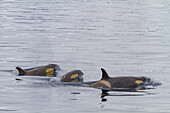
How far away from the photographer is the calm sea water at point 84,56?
20578mm

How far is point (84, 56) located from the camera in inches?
1302

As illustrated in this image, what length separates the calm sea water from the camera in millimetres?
20578

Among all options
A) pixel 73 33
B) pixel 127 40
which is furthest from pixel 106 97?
pixel 73 33

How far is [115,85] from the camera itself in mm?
23188

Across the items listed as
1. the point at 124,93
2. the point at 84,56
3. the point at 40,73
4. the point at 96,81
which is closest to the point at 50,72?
the point at 40,73

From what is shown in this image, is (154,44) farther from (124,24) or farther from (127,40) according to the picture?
(124,24)

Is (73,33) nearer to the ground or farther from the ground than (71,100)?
farther from the ground

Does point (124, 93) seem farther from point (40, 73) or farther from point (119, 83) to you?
point (40, 73)

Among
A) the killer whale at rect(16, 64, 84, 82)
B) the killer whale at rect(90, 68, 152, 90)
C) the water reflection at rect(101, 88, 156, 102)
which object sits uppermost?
the killer whale at rect(16, 64, 84, 82)

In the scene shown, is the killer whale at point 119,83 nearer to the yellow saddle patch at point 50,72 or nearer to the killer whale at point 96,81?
the killer whale at point 96,81

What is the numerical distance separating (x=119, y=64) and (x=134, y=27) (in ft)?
78.8

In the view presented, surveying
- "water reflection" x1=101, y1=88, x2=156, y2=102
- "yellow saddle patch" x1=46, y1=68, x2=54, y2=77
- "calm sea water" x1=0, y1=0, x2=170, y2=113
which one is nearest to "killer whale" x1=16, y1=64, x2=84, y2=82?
"yellow saddle patch" x1=46, y1=68, x2=54, y2=77

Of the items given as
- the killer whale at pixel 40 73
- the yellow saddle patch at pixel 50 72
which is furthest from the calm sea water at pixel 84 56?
the yellow saddle patch at pixel 50 72

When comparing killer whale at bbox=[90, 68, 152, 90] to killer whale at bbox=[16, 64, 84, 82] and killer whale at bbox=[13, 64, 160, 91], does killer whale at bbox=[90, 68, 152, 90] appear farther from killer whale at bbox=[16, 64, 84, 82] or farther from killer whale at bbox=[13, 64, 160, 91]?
killer whale at bbox=[16, 64, 84, 82]
